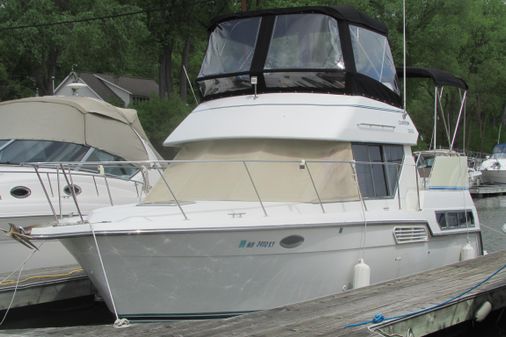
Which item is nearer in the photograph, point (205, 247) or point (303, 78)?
point (205, 247)

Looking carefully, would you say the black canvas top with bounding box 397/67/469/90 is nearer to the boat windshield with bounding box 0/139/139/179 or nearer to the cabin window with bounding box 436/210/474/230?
the cabin window with bounding box 436/210/474/230

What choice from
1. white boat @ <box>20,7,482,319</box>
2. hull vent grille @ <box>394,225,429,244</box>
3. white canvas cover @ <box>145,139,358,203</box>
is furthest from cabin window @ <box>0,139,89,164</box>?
hull vent grille @ <box>394,225,429,244</box>

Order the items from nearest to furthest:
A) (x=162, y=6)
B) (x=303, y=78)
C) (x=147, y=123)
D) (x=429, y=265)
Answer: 1. (x=303, y=78)
2. (x=429, y=265)
3. (x=147, y=123)
4. (x=162, y=6)

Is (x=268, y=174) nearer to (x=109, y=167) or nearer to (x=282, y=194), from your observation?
(x=282, y=194)

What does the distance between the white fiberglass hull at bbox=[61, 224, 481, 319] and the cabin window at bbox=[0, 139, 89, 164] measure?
3951mm

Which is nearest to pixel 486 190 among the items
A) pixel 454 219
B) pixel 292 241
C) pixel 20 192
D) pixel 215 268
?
pixel 454 219

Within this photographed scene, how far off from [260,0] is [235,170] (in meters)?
20.2

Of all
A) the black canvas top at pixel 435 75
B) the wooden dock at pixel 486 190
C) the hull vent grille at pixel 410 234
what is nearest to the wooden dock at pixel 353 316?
the hull vent grille at pixel 410 234

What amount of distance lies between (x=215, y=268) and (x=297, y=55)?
3.32 metres

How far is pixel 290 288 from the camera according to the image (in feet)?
23.1

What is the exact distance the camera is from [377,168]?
27.4 feet

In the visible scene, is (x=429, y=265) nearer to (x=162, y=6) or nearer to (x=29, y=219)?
(x=29, y=219)

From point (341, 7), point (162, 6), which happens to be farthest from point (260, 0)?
point (341, 7)

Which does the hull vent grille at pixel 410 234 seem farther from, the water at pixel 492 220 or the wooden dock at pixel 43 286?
the wooden dock at pixel 43 286
